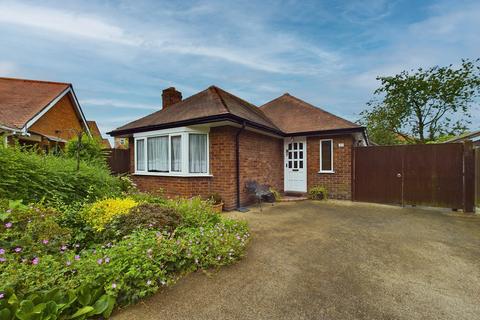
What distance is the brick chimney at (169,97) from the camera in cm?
1097

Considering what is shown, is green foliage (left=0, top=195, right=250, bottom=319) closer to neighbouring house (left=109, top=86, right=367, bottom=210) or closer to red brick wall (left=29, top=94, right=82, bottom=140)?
neighbouring house (left=109, top=86, right=367, bottom=210)

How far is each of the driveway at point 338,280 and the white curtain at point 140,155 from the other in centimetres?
564

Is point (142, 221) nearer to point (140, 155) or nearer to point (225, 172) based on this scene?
point (225, 172)

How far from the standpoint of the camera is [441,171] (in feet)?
23.9

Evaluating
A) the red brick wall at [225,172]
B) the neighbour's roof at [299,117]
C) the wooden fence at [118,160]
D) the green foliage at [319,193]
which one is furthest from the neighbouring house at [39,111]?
the green foliage at [319,193]

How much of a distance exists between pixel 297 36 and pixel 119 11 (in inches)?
229

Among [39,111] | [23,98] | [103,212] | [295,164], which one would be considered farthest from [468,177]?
[23,98]

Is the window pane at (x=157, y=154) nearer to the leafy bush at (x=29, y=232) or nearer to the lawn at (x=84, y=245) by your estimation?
the lawn at (x=84, y=245)


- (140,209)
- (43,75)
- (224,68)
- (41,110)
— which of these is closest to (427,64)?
(224,68)

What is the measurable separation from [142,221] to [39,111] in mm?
11829

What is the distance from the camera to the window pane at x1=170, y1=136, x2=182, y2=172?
7569mm

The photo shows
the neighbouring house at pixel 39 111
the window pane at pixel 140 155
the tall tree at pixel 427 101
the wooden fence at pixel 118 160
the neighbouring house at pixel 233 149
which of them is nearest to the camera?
the neighbouring house at pixel 233 149

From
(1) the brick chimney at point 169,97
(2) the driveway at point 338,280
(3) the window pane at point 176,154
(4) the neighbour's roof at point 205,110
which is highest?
(1) the brick chimney at point 169,97

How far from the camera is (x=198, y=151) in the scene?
7492 mm
